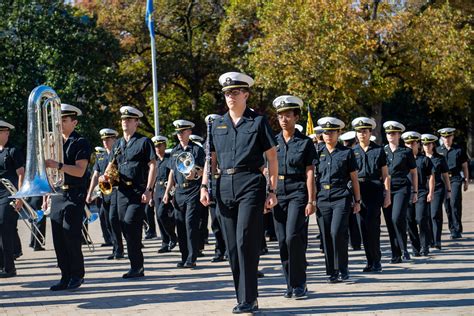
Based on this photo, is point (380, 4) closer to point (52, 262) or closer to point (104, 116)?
point (104, 116)

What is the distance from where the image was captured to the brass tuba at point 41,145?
9.45m

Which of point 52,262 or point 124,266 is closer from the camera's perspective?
point 124,266

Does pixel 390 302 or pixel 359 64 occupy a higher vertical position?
pixel 359 64

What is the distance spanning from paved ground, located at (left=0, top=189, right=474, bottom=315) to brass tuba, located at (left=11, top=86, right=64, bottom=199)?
130cm

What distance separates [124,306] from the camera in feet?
29.8

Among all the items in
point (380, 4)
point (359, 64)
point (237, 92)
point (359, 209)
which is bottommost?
point (359, 209)

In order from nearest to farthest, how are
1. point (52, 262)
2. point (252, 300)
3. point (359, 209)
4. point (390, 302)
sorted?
point (252, 300) → point (390, 302) → point (359, 209) → point (52, 262)

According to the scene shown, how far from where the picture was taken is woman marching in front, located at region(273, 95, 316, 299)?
9242 mm

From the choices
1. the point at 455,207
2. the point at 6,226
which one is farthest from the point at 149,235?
the point at 6,226

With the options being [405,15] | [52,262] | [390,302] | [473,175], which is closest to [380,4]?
[405,15]

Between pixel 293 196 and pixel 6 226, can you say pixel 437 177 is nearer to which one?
pixel 293 196

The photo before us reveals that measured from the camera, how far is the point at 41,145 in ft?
31.8

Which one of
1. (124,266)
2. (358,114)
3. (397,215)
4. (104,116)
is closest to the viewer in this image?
(397,215)

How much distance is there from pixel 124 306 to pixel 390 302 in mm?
2737
